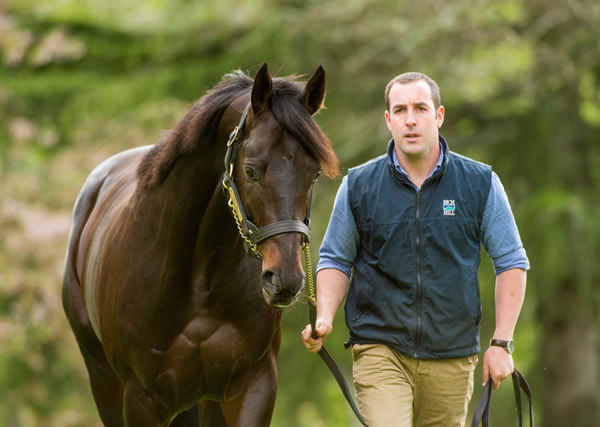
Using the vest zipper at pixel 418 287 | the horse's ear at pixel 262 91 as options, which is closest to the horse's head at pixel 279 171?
the horse's ear at pixel 262 91

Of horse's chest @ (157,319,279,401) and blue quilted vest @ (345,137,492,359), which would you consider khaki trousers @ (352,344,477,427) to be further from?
horse's chest @ (157,319,279,401)

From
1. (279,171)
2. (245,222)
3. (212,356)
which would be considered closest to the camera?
(279,171)

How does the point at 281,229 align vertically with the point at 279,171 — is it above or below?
below

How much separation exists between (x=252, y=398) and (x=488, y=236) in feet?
4.24

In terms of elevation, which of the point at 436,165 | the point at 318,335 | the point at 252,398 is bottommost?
the point at 252,398

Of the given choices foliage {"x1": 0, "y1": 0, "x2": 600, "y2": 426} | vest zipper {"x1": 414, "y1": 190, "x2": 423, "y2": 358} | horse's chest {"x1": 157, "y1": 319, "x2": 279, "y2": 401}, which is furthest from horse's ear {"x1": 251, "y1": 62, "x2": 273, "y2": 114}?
foliage {"x1": 0, "y1": 0, "x2": 600, "y2": 426}

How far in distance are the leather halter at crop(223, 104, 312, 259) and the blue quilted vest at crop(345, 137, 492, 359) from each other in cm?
44

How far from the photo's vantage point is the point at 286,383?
12031 millimetres

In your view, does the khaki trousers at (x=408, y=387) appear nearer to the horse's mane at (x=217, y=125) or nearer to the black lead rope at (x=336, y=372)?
the black lead rope at (x=336, y=372)

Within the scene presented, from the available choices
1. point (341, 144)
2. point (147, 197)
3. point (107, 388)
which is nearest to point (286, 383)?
point (341, 144)

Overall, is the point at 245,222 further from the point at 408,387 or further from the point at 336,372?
the point at 408,387

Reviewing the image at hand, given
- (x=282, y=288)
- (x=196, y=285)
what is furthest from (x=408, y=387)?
(x=196, y=285)

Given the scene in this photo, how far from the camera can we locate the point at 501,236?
3.88 m

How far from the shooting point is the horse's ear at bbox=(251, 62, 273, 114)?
12.3 ft
